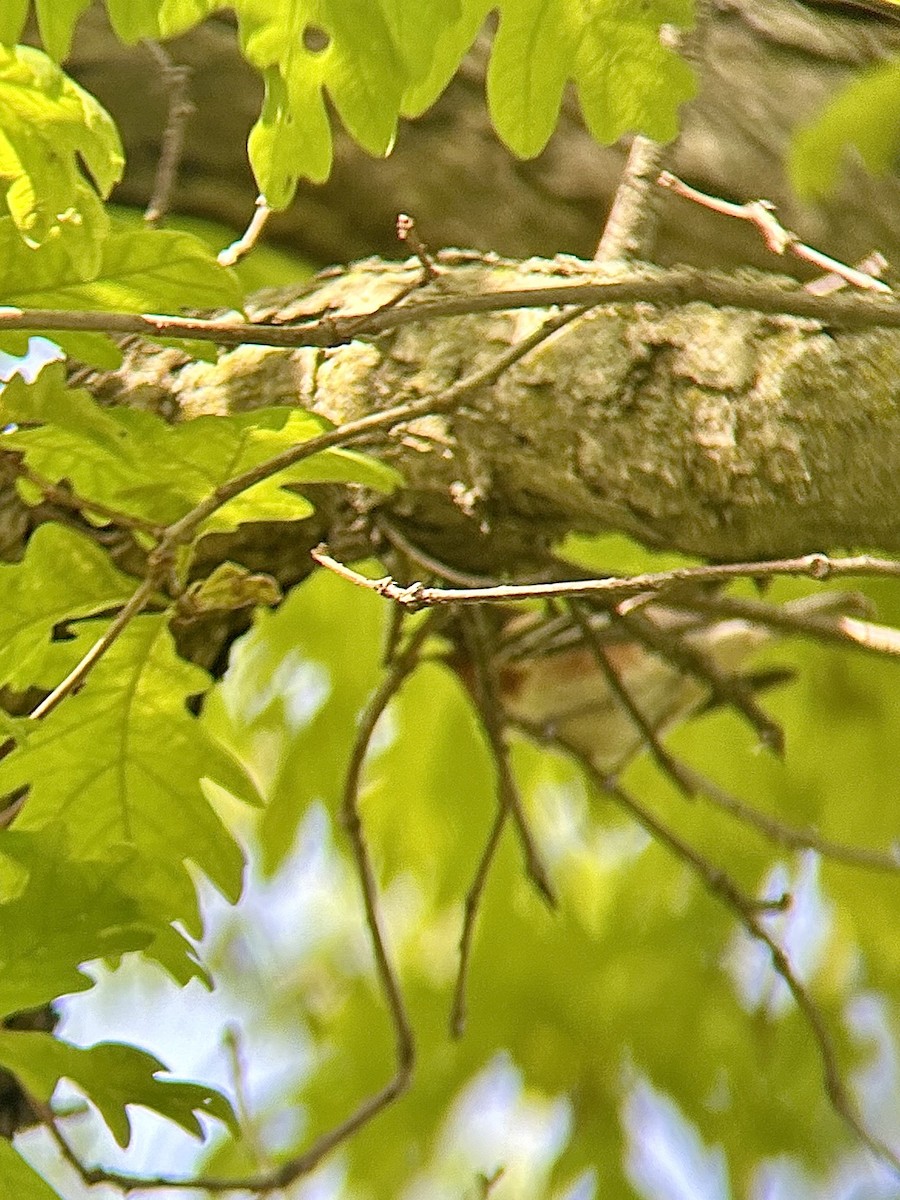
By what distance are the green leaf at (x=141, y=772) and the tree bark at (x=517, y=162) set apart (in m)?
1.08

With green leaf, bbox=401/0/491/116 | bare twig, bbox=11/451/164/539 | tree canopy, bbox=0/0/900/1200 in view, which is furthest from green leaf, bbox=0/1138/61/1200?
green leaf, bbox=401/0/491/116

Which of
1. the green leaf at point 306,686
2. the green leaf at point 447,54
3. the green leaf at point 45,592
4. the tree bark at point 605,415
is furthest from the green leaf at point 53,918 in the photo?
the green leaf at point 306,686

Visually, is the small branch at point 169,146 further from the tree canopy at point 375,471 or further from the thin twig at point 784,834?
the thin twig at point 784,834

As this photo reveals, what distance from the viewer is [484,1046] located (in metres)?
2.14

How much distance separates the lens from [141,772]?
109cm

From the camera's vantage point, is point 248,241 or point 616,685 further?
point 616,685

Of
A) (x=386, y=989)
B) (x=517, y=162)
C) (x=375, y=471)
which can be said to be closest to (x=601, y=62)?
(x=375, y=471)

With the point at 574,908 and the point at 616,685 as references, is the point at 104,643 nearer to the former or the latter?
the point at 616,685

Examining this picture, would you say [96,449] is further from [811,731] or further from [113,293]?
[811,731]

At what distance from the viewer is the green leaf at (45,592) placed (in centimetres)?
105

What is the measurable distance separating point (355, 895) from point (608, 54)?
6.63 feet

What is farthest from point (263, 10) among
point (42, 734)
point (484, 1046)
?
point (484, 1046)

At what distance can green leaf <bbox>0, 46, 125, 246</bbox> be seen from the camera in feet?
3.05

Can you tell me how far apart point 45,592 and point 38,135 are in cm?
31
